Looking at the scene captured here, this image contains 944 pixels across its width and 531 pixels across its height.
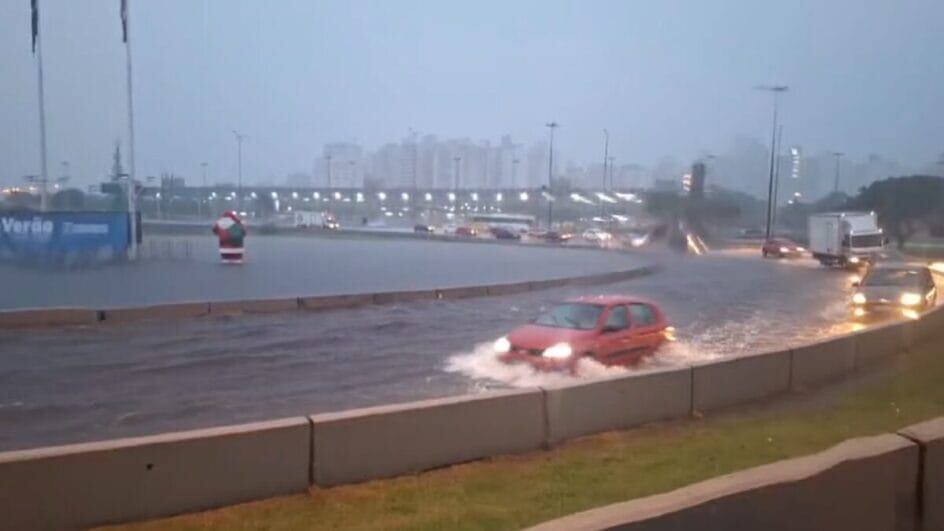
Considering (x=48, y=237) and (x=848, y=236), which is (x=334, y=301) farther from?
(x=848, y=236)

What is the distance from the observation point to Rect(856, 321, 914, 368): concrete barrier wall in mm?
19109

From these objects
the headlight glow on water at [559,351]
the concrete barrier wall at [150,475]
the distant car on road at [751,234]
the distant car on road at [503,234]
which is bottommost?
the distant car on road at [503,234]

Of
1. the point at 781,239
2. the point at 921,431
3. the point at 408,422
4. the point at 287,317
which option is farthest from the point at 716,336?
the point at 781,239

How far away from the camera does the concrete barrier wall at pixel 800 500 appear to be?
5312 mm

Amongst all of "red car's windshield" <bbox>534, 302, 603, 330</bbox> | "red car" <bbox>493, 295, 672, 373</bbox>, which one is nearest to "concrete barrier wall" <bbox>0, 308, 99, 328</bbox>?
"red car" <bbox>493, 295, 672, 373</bbox>

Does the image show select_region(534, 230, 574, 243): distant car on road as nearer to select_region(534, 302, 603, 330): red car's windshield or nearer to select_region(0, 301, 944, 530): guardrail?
select_region(534, 302, 603, 330): red car's windshield

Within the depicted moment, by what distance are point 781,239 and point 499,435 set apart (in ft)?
197

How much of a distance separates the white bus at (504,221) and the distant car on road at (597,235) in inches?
345

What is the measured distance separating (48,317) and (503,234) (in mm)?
59650

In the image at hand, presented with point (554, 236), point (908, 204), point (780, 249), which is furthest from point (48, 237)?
point (554, 236)

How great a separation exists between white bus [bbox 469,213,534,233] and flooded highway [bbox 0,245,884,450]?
55.0 meters

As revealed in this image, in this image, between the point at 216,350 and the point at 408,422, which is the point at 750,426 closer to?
the point at 408,422

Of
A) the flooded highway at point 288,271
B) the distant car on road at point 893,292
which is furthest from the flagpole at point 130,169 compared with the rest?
the distant car on road at point 893,292

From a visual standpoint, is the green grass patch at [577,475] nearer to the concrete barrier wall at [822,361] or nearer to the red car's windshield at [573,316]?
the concrete barrier wall at [822,361]
